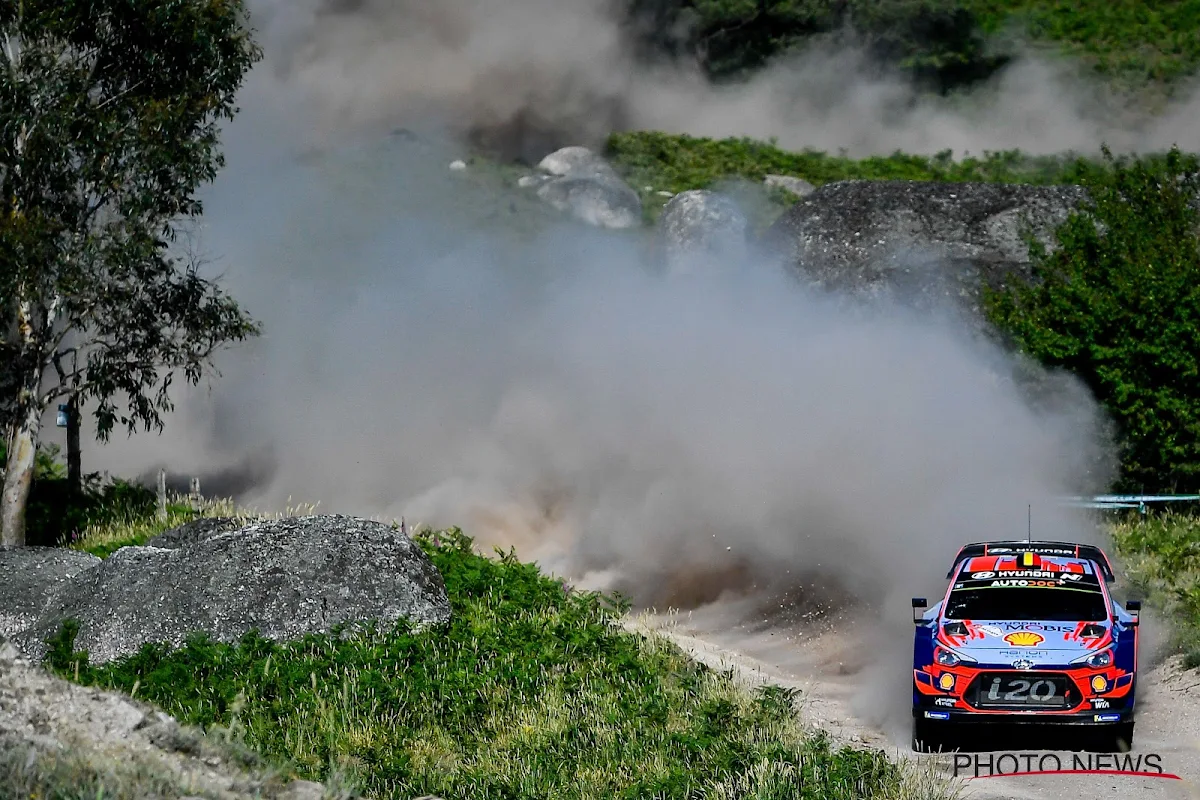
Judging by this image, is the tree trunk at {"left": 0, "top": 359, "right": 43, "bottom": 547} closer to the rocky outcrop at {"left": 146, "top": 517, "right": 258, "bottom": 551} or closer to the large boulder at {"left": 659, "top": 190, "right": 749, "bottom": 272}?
the rocky outcrop at {"left": 146, "top": 517, "right": 258, "bottom": 551}

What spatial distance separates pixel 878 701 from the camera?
1316cm

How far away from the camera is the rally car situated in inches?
418

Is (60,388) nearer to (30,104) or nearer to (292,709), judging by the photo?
(30,104)

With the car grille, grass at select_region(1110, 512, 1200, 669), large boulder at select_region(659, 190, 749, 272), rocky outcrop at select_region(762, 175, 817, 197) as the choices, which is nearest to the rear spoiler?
the car grille

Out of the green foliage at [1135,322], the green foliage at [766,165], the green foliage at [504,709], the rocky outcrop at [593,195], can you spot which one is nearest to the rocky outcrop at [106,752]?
the green foliage at [504,709]

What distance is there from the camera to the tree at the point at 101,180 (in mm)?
20047

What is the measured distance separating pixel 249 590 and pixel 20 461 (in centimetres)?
775

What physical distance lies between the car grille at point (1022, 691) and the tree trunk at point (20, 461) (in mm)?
14071

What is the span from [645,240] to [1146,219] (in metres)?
17.2

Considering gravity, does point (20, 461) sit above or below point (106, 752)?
above

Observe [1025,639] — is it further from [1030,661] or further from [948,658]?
[948,658]

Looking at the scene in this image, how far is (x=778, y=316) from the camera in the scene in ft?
84.8

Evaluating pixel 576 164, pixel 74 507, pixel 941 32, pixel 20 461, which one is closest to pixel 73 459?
pixel 74 507

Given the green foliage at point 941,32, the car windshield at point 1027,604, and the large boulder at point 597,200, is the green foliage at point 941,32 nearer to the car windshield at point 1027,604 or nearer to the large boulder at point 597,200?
the large boulder at point 597,200
